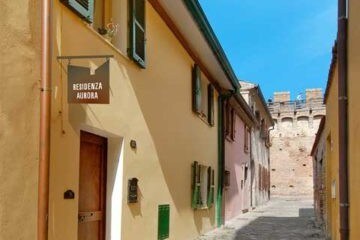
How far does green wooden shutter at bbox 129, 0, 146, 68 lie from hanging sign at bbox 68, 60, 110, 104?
2.50 metres

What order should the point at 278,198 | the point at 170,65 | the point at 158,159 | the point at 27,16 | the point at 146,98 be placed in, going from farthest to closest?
the point at 278,198 < the point at 170,65 < the point at 158,159 < the point at 146,98 < the point at 27,16

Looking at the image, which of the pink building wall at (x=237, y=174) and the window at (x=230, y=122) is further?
the pink building wall at (x=237, y=174)

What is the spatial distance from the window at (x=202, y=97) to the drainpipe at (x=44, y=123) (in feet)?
24.7

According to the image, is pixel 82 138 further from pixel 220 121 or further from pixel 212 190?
pixel 220 121

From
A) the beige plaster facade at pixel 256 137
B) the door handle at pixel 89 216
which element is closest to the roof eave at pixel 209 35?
the door handle at pixel 89 216

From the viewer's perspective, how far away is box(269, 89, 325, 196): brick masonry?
44125 millimetres

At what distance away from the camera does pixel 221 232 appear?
14.4 m

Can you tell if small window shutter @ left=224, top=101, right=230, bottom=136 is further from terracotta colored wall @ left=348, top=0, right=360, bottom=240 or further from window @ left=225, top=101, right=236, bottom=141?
terracotta colored wall @ left=348, top=0, right=360, bottom=240

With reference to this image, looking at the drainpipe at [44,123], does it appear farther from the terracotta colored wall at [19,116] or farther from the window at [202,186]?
the window at [202,186]

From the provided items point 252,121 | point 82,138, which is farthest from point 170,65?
point 252,121

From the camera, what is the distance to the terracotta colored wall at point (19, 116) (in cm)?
429

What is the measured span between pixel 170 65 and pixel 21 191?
607 cm

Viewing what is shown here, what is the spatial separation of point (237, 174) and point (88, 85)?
16712 mm

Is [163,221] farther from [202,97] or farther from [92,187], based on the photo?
[202,97]
